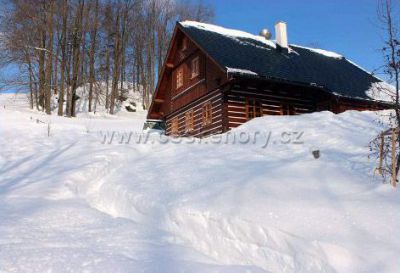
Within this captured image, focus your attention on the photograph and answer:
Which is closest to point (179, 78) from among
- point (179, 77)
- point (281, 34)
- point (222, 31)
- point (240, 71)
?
point (179, 77)

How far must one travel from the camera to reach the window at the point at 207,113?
1716 centimetres

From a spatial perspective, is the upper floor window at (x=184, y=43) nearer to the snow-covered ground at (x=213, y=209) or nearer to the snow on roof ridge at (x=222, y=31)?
the snow on roof ridge at (x=222, y=31)

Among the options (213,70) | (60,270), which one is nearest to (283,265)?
(60,270)

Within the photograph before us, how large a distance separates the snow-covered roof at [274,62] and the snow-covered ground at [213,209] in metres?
4.45

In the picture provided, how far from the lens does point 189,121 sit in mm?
19250

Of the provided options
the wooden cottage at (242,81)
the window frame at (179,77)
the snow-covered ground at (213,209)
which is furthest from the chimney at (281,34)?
the snow-covered ground at (213,209)

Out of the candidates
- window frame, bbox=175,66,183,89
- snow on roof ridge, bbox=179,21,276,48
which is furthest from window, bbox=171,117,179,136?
snow on roof ridge, bbox=179,21,276,48

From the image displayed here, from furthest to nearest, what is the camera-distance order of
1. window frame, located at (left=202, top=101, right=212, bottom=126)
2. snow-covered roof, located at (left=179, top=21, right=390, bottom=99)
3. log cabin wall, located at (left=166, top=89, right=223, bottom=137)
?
window frame, located at (left=202, top=101, right=212, bottom=126), log cabin wall, located at (left=166, top=89, right=223, bottom=137), snow-covered roof, located at (left=179, top=21, right=390, bottom=99)

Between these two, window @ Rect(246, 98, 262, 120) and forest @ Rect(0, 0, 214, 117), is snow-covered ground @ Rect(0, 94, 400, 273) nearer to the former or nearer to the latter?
window @ Rect(246, 98, 262, 120)

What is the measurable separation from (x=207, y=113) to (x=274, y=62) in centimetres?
382

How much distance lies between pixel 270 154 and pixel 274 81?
6.45 meters

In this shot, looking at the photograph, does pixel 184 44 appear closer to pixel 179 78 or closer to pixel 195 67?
pixel 195 67

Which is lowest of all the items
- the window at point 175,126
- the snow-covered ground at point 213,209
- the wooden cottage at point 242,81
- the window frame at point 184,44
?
the snow-covered ground at point 213,209

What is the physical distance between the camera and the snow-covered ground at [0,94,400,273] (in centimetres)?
489
